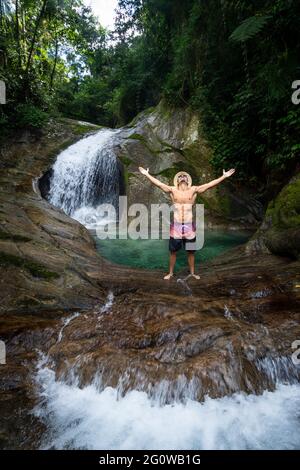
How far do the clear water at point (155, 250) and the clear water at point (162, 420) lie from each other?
4.07 m

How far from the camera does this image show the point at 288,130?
27.1ft

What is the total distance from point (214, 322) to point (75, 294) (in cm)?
201

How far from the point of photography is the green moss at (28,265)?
179 inches

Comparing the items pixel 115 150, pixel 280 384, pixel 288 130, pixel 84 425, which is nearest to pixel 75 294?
pixel 84 425

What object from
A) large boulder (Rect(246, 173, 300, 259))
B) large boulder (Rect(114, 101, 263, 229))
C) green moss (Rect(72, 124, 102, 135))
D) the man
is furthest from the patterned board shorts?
green moss (Rect(72, 124, 102, 135))

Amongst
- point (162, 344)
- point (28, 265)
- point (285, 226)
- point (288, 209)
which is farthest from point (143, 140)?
point (162, 344)

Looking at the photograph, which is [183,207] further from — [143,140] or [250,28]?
[143,140]

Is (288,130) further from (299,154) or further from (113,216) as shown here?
(113,216)

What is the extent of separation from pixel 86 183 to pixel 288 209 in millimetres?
8492

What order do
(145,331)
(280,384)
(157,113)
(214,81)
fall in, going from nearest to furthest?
(280,384) → (145,331) → (214,81) → (157,113)

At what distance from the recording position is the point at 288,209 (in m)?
5.69

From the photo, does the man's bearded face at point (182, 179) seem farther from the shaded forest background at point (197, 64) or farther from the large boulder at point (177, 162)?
the large boulder at point (177, 162)

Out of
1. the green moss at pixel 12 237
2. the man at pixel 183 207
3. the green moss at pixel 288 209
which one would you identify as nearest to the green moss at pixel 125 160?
the green moss at pixel 288 209

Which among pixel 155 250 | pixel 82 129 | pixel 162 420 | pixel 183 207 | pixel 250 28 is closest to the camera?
pixel 162 420
